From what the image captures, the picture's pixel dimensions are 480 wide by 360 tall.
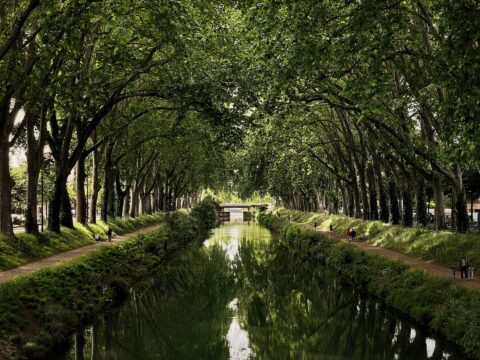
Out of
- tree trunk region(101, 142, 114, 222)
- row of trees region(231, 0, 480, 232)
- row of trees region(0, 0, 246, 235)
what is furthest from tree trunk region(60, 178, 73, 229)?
row of trees region(231, 0, 480, 232)

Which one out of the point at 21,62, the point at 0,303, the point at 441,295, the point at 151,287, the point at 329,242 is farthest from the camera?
the point at 329,242

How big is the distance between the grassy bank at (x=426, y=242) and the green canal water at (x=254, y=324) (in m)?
3.86

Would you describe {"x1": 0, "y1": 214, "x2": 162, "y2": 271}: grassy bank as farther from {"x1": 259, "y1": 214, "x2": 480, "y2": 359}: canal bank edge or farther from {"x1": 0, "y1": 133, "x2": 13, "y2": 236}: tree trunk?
{"x1": 259, "y1": 214, "x2": 480, "y2": 359}: canal bank edge

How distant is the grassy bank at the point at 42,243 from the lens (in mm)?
21083

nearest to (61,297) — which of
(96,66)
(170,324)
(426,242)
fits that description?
(170,324)

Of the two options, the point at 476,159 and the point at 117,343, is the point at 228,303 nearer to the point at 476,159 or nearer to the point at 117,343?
the point at 117,343

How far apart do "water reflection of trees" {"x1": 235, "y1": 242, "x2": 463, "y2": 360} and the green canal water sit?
0.11 ft

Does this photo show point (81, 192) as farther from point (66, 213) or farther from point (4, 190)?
point (4, 190)

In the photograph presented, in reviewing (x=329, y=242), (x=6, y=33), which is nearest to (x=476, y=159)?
(x=6, y=33)

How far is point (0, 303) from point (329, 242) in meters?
26.4

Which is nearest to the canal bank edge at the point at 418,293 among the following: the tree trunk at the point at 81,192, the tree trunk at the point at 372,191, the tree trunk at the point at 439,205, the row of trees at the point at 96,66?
the tree trunk at the point at 439,205

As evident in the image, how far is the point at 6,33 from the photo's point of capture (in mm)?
16391

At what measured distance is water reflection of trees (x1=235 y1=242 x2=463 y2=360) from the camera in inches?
640

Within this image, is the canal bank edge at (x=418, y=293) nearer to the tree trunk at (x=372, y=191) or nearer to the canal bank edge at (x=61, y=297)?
the tree trunk at (x=372, y=191)
